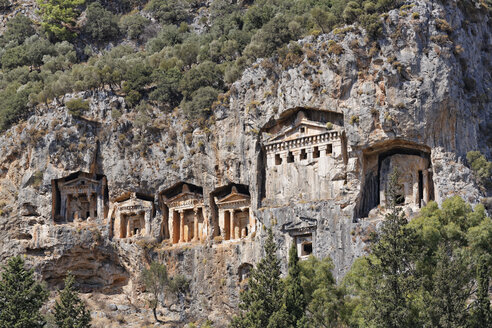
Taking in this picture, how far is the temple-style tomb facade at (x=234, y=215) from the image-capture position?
64.6 m

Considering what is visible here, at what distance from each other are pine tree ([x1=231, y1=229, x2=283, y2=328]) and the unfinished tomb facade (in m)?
12.6

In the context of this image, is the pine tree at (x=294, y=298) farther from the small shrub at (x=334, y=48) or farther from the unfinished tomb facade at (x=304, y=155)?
the small shrub at (x=334, y=48)

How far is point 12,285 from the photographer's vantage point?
162 feet

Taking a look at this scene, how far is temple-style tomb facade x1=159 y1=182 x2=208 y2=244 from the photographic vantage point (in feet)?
220

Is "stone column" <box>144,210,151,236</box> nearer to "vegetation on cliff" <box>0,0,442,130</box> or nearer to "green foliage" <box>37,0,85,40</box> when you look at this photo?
"vegetation on cliff" <box>0,0,442,130</box>

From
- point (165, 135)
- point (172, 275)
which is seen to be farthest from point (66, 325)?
point (165, 135)

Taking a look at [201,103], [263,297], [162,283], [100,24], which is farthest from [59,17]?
[263,297]

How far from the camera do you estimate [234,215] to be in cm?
6519

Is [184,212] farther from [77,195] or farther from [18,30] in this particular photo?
[18,30]

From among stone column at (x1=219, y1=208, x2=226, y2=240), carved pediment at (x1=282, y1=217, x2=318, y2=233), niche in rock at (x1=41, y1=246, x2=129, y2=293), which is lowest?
niche in rock at (x1=41, y1=246, x2=129, y2=293)

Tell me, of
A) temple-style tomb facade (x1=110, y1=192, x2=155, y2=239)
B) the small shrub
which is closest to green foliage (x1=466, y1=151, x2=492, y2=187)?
the small shrub

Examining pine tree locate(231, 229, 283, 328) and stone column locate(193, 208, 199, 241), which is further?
stone column locate(193, 208, 199, 241)

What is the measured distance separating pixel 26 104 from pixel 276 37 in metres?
22.5

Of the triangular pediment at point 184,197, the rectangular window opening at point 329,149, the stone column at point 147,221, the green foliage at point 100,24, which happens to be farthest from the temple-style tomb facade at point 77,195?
the green foliage at point 100,24
